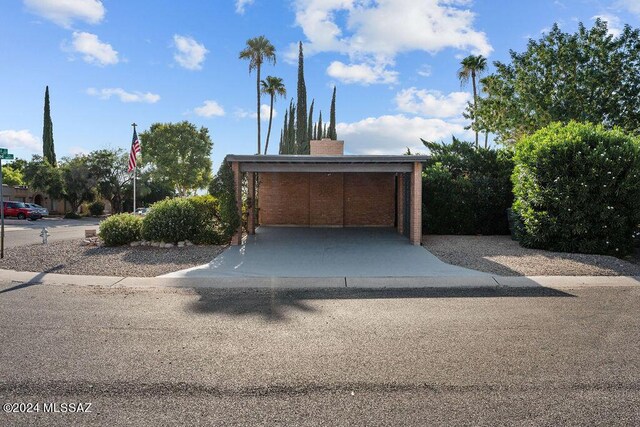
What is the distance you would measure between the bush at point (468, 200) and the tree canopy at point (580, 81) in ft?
21.7

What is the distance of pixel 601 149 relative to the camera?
1238 centimetres

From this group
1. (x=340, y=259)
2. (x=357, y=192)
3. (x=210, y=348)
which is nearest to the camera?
(x=210, y=348)

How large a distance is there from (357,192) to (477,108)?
1261 cm

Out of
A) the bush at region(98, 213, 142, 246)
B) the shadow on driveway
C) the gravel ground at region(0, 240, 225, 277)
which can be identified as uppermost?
the bush at region(98, 213, 142, 246)

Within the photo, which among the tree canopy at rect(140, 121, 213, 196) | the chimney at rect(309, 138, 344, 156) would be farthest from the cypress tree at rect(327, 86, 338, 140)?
the chimney at rect(309, 138, 344, 156)

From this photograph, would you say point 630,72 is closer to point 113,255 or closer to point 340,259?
point 340,259

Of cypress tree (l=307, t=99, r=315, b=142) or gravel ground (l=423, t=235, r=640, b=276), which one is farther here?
cypress tree (l=307, t=99, r=315, b=142)

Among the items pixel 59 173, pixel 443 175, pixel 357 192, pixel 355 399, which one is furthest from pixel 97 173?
pixel 355 399

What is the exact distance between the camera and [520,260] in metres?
11.6

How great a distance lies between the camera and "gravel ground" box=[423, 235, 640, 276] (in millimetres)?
10320

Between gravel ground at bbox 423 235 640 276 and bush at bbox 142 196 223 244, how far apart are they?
7.29 metres

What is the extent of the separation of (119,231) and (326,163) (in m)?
7.32

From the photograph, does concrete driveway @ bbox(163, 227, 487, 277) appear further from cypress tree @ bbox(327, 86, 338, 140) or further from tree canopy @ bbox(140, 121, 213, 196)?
tree canopy @ bbox(140, 121, 213, 196)

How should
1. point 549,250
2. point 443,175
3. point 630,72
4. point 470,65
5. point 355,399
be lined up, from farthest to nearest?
point 470,65, point 630,72, point 443,175, point 549,250, point 355,399
